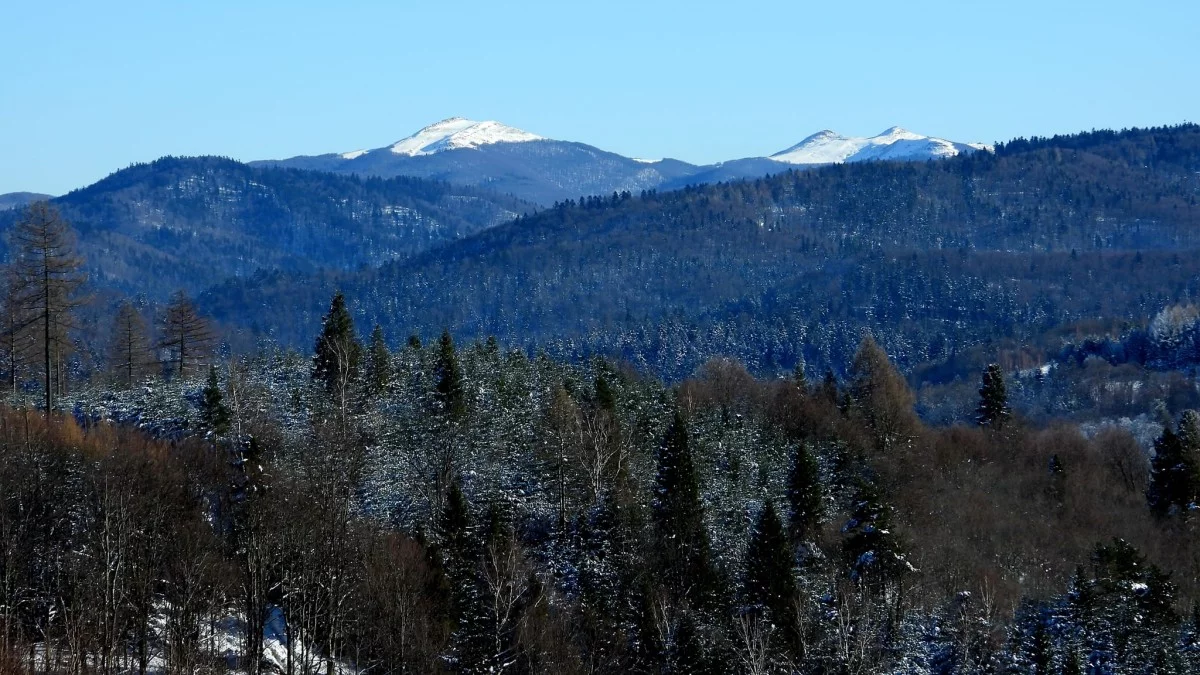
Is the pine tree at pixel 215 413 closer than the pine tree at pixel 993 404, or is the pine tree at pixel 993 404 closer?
the pine tree at pixel 215 413

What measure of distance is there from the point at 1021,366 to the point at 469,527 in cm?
15335

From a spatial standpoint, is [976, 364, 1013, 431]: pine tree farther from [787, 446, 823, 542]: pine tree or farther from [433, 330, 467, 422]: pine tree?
[433, 330, 467, 422]: pine tree

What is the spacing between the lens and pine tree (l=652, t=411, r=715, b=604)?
46.5m

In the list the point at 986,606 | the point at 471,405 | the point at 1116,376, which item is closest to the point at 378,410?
the point at 471,405

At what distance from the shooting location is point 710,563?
4731cm

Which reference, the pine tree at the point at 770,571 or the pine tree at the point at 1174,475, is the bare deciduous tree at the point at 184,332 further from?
the pine tree at the point at 1174,475

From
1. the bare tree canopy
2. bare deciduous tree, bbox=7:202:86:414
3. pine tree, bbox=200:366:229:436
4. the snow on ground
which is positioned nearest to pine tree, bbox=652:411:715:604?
the snow on ground

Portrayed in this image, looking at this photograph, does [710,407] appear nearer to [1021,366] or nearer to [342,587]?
[342,587]

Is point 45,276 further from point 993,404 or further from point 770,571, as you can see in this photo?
point 993,404

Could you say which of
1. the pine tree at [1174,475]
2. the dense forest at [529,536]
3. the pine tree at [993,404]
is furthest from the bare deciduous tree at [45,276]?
the pine tree at [993,404]

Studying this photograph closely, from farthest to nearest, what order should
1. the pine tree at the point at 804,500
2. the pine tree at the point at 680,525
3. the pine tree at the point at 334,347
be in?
1. the pine tree at the point at 334,347
2. the pine tree at the point at 804,500
3. the pine tree at the point at 680,525

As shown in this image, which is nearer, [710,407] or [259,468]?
[259,468]

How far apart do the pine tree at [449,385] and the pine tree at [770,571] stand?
57.6 ft

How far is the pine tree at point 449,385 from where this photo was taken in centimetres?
5702
